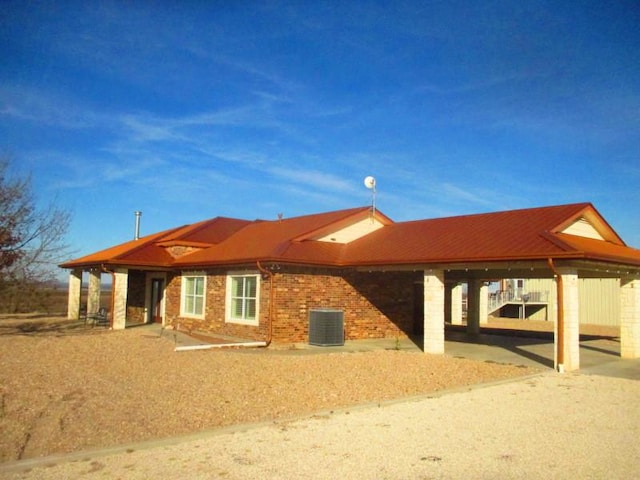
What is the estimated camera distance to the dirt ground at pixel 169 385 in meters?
6.79

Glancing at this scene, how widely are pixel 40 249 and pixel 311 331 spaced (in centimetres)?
1352

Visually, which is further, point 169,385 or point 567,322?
point 567,322

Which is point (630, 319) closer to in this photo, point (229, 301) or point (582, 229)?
point (582, 229)

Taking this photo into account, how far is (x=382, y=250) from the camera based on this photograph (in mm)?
16969

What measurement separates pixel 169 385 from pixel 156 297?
15.1 metres

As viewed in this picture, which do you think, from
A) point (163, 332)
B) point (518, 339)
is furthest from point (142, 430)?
point (518, 339)

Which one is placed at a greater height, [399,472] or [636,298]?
[636,298]

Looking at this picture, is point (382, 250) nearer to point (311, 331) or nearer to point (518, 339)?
point (311, 331)

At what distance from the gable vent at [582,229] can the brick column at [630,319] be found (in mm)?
1512

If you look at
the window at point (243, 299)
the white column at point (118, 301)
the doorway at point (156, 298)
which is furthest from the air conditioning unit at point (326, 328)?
the doorway at point (156, 298)

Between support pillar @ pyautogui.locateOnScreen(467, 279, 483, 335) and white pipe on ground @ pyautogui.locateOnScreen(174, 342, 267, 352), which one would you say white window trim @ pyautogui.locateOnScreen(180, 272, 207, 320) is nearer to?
white pipe on ground @ pyautogui.locateOnScreen(174, 342, 267, 352)

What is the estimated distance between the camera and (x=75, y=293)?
1022 inches

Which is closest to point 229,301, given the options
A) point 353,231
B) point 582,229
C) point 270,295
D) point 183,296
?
point 270,295

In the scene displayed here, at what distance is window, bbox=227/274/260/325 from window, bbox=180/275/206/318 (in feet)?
6.64
